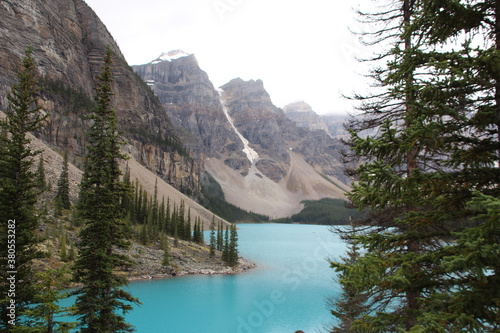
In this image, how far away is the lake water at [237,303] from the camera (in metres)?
27.0

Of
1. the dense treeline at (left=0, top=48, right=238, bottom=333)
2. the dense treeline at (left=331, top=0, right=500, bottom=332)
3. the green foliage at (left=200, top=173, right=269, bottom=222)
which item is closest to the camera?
the dense treeline at (left=331, top=0, right=500, bottom=332)

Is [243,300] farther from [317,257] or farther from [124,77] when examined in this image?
[124,77]

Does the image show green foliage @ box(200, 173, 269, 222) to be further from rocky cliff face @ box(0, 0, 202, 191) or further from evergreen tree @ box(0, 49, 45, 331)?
evergreen tree @ box(0, 49, 45, 331)

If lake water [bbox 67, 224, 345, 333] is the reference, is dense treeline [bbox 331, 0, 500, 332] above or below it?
above

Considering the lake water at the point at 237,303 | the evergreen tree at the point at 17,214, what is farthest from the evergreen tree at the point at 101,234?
the lake water at the point at 237,303

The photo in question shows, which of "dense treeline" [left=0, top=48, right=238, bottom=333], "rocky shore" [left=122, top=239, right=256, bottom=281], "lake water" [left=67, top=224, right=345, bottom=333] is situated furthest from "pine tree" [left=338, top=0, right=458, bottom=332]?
"rocky shore" [left=122, top=239, right=256, bottom=281]

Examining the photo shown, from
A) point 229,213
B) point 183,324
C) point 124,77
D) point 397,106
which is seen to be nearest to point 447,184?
point 397,106

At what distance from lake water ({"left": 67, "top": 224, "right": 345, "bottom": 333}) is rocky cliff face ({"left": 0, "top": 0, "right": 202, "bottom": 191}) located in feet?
211

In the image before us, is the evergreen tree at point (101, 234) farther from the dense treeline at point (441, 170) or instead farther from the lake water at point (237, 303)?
the lake water at point (237, 303)

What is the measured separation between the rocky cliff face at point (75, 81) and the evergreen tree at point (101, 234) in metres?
80.9

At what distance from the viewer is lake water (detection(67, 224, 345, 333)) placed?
27.0m

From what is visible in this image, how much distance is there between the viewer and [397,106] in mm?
7676

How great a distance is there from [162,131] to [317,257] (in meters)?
110

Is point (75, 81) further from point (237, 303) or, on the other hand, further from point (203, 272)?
point (237, 303)
